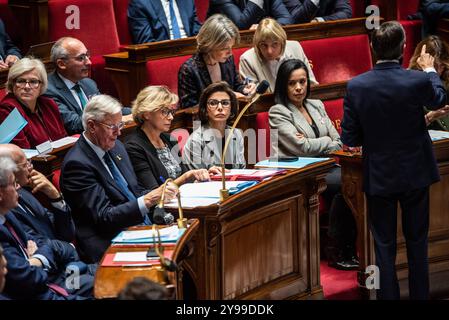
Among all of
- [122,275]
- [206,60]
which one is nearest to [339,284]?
[206,60]

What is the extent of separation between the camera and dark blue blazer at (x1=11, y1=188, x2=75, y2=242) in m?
2.87

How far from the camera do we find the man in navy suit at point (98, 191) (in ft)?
9.82

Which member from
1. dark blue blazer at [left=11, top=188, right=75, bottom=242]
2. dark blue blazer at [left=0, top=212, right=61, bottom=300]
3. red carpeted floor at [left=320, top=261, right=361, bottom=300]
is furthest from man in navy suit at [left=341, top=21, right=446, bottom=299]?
dark blue blazer at [left=0, top=212, right=61, bottom=300]

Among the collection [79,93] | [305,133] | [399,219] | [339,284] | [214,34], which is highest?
[214,34]

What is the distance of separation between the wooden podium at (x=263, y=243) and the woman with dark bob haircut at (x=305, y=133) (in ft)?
1.37

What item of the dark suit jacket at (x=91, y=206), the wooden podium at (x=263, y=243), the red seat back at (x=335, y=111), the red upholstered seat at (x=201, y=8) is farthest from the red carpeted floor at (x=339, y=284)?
the red upholstered seat at (x=201, y=8)

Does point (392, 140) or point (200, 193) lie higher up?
point (392, 140)

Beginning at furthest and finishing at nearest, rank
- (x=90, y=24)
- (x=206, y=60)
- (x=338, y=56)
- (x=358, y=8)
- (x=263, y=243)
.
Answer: (x=358, y=8)
(x=338, y=56)
(x=90, y=24)
(x=206, y=60)
(x=263, y=243)

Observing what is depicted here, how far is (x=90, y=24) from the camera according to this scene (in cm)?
468

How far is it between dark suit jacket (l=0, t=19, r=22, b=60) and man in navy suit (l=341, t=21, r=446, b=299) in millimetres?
1873

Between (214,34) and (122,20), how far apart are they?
2.81 ft

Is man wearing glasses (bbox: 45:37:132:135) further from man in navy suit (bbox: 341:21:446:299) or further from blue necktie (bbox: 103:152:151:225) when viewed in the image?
man in navy suit (bbox: 341:21:446:299)

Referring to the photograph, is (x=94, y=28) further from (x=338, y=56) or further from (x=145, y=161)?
(x=145, y=161)
